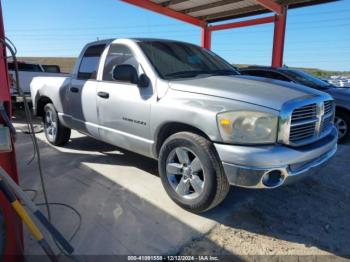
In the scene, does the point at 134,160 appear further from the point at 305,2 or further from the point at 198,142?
the point at 305,2

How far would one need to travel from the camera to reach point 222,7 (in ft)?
39.5

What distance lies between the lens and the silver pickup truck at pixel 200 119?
249cm

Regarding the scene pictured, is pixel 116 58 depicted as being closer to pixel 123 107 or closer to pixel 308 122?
pixel 123 107

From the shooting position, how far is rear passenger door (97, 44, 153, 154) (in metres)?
3.34

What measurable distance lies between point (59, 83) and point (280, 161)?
157 inches

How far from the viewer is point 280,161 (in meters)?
2.42

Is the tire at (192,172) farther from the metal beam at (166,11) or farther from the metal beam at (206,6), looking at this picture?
the metal beam at (206,6)

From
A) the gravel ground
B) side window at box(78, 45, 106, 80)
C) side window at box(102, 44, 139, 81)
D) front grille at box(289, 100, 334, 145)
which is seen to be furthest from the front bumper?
side window at box(78, 45, 106, 80)

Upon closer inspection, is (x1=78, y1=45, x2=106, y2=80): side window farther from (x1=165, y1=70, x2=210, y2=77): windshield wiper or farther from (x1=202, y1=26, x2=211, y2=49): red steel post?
(x1=202, y1=26, x2=211, y2=49): red steel post

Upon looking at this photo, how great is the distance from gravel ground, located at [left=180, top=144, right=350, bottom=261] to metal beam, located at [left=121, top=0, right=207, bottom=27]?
9393mm

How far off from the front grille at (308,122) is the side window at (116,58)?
2018 millimetres

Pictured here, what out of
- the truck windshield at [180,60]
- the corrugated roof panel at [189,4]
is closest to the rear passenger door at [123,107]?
the truck windshield at [180,60]

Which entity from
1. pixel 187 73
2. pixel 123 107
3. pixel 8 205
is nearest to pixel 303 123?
pixel 187 73

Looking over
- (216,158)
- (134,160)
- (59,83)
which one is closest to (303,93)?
(216,158)
